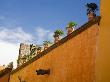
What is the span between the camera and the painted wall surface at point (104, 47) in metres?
6.46

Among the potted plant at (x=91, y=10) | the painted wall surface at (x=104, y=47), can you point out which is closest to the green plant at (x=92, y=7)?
the potted plant at (x=91, y=10)

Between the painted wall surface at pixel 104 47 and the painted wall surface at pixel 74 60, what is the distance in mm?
361

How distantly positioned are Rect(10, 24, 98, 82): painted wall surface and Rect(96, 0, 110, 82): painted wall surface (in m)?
0.36

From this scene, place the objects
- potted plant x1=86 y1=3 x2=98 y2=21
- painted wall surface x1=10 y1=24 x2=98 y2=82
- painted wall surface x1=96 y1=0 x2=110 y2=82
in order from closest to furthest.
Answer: painted wall surface x1=96 y1=0 x2=110 y2=82
painted wall surface x1=10 y1=24 x2=98 y2=82
potted plant x1=86 y1=3 x2=98 y2=21

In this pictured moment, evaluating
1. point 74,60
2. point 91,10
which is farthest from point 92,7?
point 74,60

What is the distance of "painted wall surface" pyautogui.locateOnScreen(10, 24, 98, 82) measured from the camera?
759 cm

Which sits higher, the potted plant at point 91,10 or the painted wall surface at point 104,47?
the potted plant at point 91,10

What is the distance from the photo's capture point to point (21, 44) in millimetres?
35406

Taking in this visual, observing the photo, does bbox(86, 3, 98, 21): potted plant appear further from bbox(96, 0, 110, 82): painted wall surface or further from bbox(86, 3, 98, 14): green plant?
bbox(96, 0, 110, 82): painted wall surface

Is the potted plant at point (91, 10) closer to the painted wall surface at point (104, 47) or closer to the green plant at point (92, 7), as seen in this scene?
the green plant at point (92, 7)

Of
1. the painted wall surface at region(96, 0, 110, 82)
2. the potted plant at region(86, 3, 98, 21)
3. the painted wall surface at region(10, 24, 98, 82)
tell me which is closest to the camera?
the painted wall surface at region(96, 0, 110, 82)

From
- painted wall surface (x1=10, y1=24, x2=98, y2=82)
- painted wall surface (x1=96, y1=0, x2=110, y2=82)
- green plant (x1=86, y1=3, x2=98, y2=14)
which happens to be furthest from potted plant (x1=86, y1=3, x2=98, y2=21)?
painted wall surface (x1=96, y1=0, x2=110, y2=82)

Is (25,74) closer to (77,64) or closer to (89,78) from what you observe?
(77,64)

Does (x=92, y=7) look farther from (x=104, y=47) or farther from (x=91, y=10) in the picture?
(x=104, y=47)
